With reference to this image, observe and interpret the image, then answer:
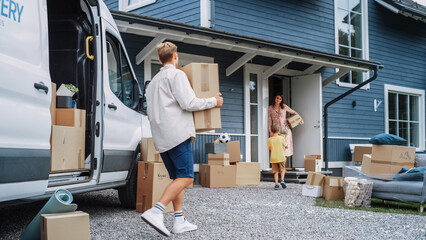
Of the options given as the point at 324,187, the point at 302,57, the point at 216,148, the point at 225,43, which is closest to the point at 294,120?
the point at 302,57

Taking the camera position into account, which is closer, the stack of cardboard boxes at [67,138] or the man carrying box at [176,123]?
the man carrying box at [176,123]

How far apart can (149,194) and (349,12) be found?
10.2 metres

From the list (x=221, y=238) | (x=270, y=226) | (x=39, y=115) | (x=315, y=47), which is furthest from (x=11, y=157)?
(x=315, y=47)

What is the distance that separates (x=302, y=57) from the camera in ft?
31.1

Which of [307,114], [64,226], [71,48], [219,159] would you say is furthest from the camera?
[307,114]

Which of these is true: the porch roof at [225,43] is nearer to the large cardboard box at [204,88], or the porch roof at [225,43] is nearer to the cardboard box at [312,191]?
the cardboard box at [312,191]

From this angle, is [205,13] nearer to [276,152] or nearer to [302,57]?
[302,57]

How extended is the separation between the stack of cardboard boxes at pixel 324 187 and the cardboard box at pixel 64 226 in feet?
14.7

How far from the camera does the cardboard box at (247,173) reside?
8883 millimetres

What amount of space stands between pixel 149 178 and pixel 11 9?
2430 millimetres

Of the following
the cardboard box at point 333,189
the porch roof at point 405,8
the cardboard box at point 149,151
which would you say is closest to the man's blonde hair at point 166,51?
the cardboard box at point 149,151

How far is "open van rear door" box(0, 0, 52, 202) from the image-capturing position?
9.45 ft

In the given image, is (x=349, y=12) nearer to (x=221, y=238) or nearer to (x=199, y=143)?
(x=199, y=143)

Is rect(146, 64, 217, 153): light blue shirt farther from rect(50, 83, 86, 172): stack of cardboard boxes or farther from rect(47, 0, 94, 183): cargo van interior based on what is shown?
rect(47, 0, 94, 183): cargo van interior
